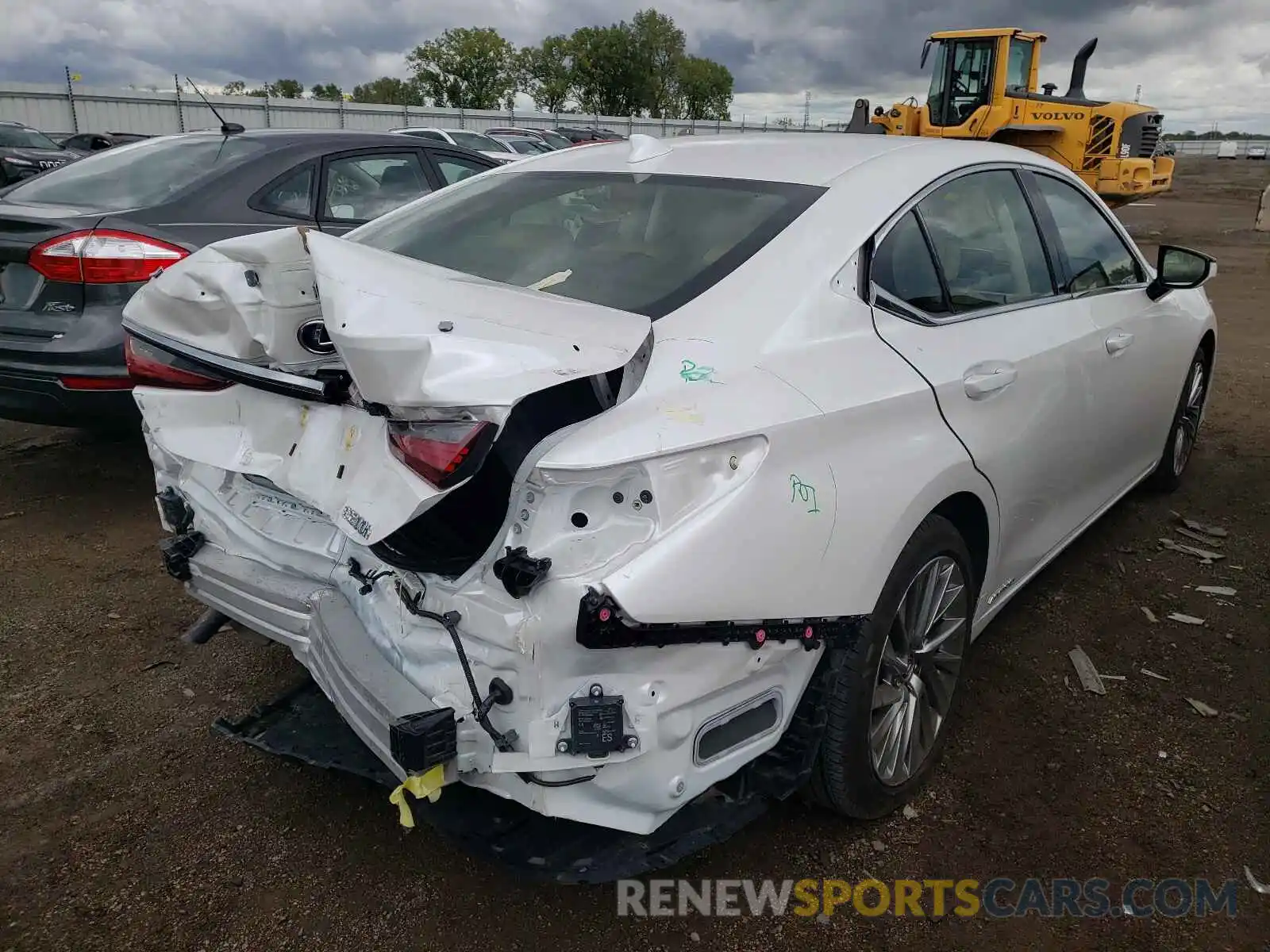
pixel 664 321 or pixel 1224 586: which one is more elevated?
pixel 664 321

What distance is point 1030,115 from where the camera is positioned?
53.9ft

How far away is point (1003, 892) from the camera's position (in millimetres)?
2324

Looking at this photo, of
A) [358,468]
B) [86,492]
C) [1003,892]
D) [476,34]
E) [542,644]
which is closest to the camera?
[542,644]

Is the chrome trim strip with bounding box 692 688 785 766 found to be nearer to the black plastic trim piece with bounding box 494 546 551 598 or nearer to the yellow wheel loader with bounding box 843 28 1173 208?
the black plastic trim piece with bounding box 494 546 551 598

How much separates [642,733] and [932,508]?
3.26ft

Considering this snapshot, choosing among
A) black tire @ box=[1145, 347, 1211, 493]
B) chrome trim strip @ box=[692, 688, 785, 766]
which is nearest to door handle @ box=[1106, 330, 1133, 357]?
black tire @ box=[1145, 347, 1211, 493]

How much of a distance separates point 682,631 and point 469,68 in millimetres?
77287

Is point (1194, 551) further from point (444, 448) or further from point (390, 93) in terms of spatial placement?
point (390, 93)

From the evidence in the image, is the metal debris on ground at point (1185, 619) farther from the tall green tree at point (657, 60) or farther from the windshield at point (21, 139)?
the tall green tree at point (657, 60)

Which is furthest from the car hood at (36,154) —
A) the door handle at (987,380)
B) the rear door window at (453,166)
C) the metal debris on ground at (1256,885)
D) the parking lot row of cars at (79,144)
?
the metal debris on ground at (1256,885)

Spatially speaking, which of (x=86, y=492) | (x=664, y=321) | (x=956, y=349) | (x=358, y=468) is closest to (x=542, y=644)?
(x=358, y=468)

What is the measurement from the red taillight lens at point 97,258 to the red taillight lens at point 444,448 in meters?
2.99

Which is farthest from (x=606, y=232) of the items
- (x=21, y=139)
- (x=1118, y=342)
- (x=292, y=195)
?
(x=21, y=139)

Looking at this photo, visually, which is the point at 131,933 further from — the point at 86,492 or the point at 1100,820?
the point at 86,492
